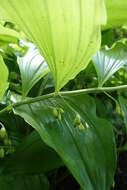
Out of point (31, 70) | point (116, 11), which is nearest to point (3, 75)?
point (31, 70)

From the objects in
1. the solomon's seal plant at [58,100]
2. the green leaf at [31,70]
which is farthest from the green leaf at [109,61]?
the green leaf at [31,70]

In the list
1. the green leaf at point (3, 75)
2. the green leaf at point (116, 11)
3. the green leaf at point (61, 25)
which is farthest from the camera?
the green leaf at point (116, 11)

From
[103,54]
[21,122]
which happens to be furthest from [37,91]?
[103,54]

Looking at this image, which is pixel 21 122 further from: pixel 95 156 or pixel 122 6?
pixel 122 6

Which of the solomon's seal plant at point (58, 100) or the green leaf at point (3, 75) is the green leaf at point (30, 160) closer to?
the solomon's seal plant at point (58, 100)

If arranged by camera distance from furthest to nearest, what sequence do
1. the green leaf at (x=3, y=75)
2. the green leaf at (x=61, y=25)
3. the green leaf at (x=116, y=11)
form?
1. the green leaf at (x=116, y=11)
2. the green leaf at (x=3, y=75)
3. the green leaf at (x=61, y=25)

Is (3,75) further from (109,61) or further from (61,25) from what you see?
(109,61)

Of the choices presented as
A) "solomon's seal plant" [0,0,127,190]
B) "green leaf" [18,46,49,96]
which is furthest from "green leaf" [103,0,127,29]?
"green leaf" [18,46,49,96]
